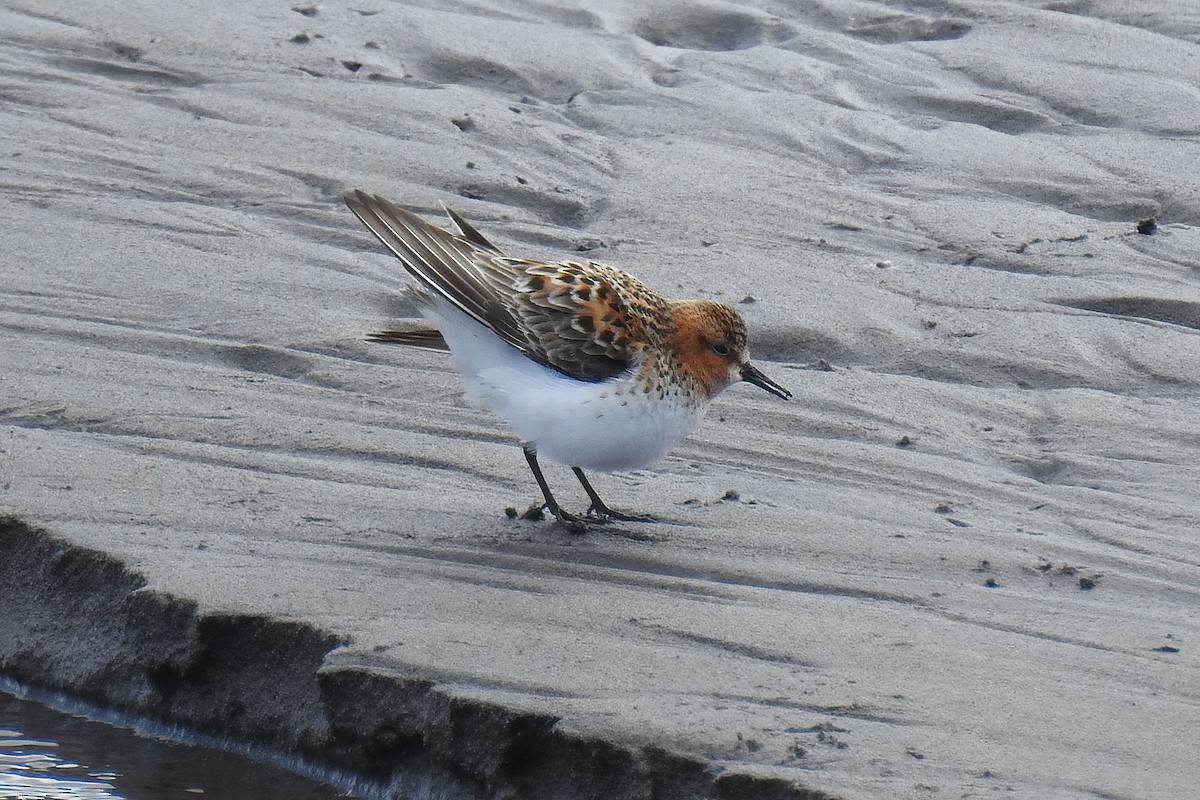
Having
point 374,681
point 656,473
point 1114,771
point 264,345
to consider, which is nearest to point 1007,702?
point 1114,771

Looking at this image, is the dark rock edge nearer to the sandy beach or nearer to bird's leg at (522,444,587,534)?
the sandy beach

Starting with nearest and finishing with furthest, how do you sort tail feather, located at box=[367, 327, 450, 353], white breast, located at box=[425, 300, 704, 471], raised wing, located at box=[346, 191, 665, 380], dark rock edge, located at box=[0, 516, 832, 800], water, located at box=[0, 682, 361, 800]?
dark rock edge, located at box=[0, 516, 832, 800] < water, located at box=[0, 682, 361, 800] < white breast, located at box=[425, 300, 704, 471] < raised wing, located at box=[346, 191, 665, 380] < tail feather, located at box=[367, 327, 450, 353]

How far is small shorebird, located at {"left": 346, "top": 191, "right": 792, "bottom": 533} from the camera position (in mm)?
4832

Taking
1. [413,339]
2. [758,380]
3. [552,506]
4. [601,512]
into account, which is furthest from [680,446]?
[413,339]

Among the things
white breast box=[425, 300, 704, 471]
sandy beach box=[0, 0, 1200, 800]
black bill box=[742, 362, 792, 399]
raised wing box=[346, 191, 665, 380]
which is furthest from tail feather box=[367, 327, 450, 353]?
black bill box=[742, 362, 792, 399]

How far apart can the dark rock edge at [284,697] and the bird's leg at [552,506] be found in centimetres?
108

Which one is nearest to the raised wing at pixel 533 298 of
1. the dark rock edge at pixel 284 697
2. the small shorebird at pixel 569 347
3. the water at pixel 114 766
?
the small shorebird at pixel 569 347

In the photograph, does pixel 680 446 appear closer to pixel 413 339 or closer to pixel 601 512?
pixel 601 512

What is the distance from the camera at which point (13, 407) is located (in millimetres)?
5270

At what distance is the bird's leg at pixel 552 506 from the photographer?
4.97 meters

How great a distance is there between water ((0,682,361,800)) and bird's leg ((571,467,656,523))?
1352mm

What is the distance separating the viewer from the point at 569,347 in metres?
4.89

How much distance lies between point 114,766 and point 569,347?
176 centimetres

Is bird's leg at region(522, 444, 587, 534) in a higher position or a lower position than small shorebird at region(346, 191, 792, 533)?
lower
